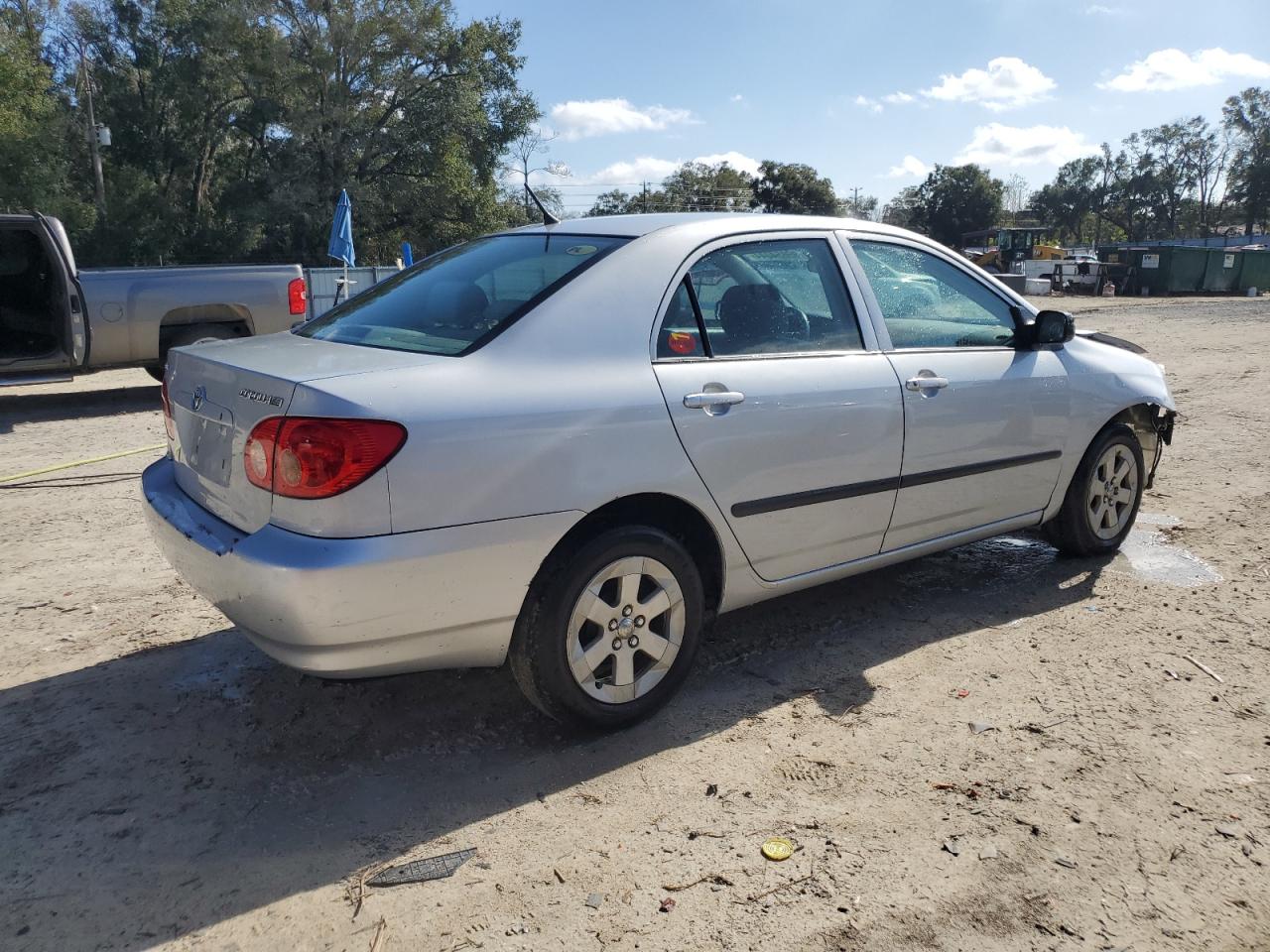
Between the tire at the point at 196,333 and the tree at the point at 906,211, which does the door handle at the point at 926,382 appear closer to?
the tire at the point at 196,333

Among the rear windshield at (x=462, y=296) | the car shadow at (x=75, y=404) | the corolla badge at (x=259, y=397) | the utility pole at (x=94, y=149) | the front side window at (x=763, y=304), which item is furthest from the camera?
the utility pole at (x=94, y=149)

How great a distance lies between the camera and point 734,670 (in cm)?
373

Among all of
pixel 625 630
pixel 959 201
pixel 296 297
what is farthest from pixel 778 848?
pixel 959 201

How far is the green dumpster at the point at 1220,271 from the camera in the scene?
40500 millimetres

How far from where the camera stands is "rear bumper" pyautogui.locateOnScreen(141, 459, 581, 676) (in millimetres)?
2561

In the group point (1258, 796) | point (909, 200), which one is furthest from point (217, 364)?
point (909, 200)

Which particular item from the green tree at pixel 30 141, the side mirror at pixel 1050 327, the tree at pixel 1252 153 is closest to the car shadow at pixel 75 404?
the side mirror at pixel 1050 327

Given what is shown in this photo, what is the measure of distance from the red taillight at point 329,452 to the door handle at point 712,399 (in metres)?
0.97

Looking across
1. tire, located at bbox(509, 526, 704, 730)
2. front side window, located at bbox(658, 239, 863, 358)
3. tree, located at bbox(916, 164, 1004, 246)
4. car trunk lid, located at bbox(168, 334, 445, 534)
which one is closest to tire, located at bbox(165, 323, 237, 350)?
car trunk lid, located at bbox(168, 334, 445, 534)

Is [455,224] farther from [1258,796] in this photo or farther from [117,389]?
[1258,796]

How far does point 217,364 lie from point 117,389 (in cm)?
939

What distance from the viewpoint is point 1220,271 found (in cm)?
4109

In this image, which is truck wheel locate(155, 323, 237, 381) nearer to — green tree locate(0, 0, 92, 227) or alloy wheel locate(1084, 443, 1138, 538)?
alloy wheel locate(1084, 443, 1138, 538)

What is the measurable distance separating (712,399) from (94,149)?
135 feet
